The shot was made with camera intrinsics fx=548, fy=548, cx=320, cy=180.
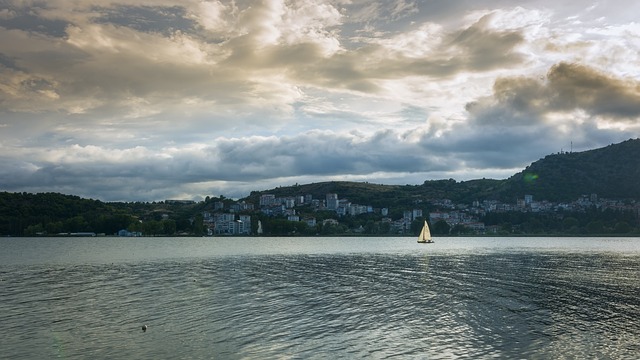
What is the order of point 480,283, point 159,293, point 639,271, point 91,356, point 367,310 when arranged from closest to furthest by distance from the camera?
point 91,356 < point 367,310 < point 159,293 < point 480,283 < point 639,271

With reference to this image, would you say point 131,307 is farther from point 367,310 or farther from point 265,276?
point 265,276

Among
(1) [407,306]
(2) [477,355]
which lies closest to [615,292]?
(1) [407,306]

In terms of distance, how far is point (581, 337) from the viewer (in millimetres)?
36375

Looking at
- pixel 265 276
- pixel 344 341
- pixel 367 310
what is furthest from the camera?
pixel 265 276

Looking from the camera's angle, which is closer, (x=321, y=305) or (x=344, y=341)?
(x=344, y=341)

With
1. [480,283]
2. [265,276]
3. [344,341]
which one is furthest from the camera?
[265,276]

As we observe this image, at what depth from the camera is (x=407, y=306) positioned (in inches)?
1969

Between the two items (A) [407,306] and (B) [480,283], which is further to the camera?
(B) [480,283]

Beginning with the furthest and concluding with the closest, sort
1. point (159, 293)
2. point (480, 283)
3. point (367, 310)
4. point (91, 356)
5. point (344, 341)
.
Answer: point (480, 283) → point (159, 293) → point (367, 310) → point (344, 341) → point (91, 356)

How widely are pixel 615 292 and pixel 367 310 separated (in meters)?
30.5

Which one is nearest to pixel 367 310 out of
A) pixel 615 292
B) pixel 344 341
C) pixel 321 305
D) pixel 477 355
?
pixel 321 305

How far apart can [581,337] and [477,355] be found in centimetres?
965

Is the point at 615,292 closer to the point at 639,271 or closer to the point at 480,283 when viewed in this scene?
the point at 480,283

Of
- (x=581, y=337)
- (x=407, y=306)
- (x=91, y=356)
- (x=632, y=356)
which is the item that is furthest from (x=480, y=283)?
(x=91, y=356)
